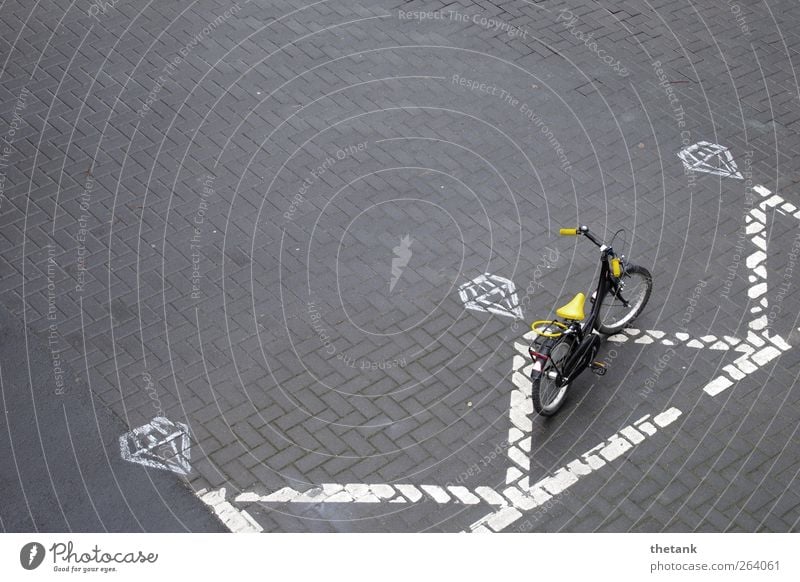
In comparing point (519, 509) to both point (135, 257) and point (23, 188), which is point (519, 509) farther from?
point (23, 188)

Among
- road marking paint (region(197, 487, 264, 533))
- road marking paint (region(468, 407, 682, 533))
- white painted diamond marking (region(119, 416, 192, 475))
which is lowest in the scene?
white painted diamond marking (region(119, 416, 192, 475))

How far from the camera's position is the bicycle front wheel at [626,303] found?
10.5 meters

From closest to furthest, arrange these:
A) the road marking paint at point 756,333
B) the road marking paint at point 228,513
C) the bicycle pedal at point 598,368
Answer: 1. the road marking paint at point 228,513
2. the bicycle pedal at point 598,368
3. the road marking paint at point 756,333

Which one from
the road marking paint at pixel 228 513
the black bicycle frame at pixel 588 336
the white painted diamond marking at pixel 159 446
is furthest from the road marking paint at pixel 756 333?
the white painted diamond marking at pixel 159 446

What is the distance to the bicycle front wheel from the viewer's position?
10.5 m

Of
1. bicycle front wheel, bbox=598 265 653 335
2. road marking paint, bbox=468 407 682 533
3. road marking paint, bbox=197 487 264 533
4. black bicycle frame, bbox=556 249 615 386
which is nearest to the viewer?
road marking paint, bbox=197 487 264 533

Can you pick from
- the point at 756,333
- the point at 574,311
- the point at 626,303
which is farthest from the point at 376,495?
the point at 756,333

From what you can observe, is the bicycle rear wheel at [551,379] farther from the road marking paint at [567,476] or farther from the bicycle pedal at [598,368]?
the road marking paint at [567,476]

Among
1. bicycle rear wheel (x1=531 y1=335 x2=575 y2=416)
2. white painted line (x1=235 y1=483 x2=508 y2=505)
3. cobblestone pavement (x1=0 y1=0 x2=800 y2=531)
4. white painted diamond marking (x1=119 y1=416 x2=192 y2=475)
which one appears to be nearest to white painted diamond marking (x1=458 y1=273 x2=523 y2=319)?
cobblestone pavement (x1=0 y1=0 x2=800 y2=531)

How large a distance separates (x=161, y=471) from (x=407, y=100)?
234 inches

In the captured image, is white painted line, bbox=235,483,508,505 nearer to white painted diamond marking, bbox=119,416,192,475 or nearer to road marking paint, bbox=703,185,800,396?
white painted diamond marking, bbox=119,416,192,475

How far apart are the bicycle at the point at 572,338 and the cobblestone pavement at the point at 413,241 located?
0.86ft

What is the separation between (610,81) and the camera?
44.9ft

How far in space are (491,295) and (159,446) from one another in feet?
11.9
